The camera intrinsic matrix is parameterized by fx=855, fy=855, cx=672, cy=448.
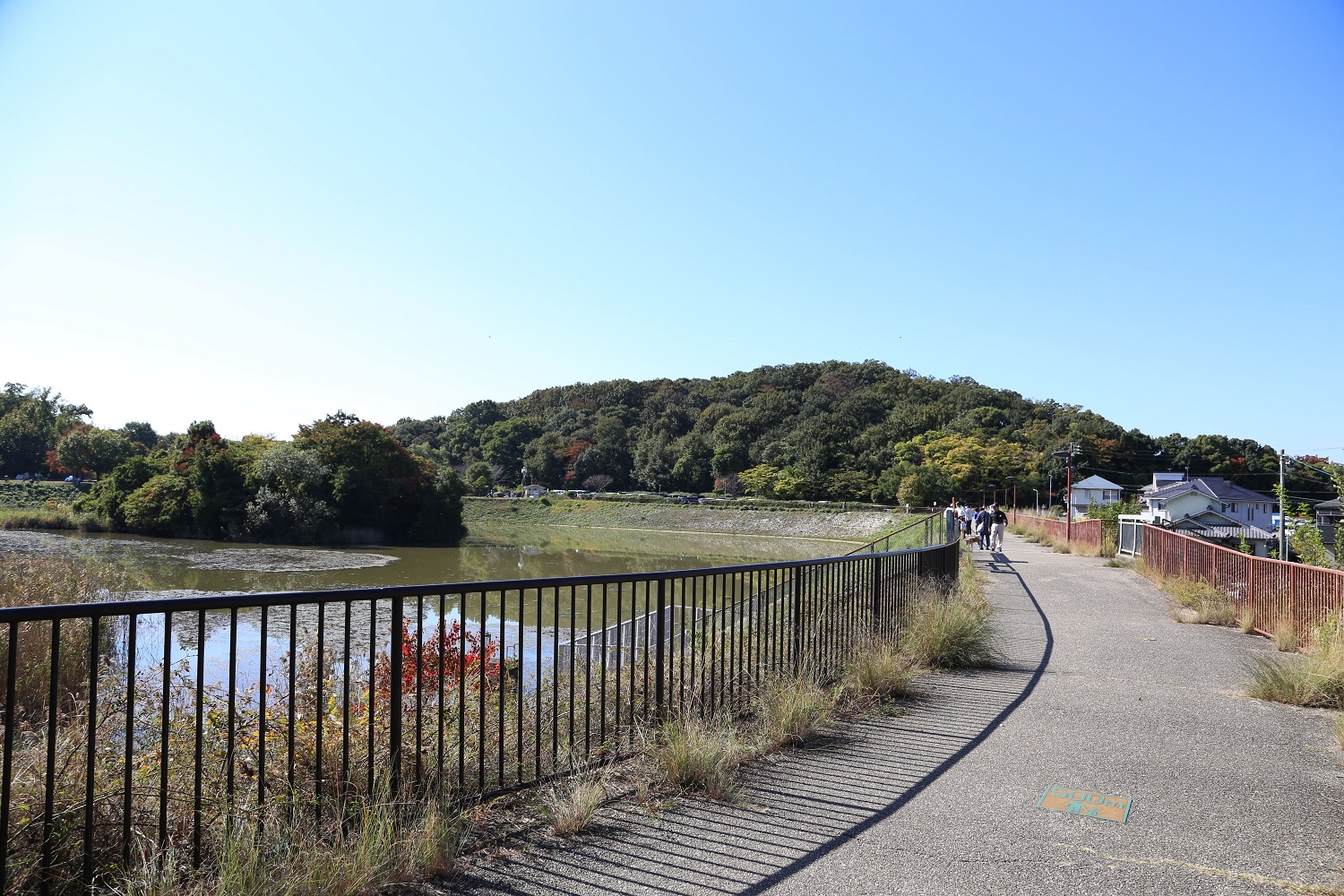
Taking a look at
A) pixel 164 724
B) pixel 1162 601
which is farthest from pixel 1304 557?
pixel 164 724

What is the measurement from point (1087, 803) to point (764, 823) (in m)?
1.84

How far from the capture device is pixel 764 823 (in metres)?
4.16

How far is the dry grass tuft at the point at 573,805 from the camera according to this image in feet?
12.9

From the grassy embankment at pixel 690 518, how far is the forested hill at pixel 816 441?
374 inches

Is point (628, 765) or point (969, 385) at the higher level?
point (969, 385)

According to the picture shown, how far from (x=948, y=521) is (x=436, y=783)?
64.2 feet

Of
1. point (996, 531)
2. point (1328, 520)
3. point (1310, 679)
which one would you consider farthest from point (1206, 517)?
point (1310, 679)

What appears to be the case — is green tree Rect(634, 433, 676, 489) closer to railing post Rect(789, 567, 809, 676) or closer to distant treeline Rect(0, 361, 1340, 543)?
distant treeline Rect(0, 361, 1340, 543)

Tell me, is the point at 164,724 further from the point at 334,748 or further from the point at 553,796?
the point at 553,796

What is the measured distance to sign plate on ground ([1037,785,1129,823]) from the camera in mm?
4430

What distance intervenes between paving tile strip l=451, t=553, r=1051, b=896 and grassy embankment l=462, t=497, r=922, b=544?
54.1 metres

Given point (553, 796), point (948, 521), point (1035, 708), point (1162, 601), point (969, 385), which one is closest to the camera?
point (553, 796)

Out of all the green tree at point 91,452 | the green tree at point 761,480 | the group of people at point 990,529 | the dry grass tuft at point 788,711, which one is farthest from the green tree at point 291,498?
the green tree at point 91,452

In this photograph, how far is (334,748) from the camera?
388 cm
